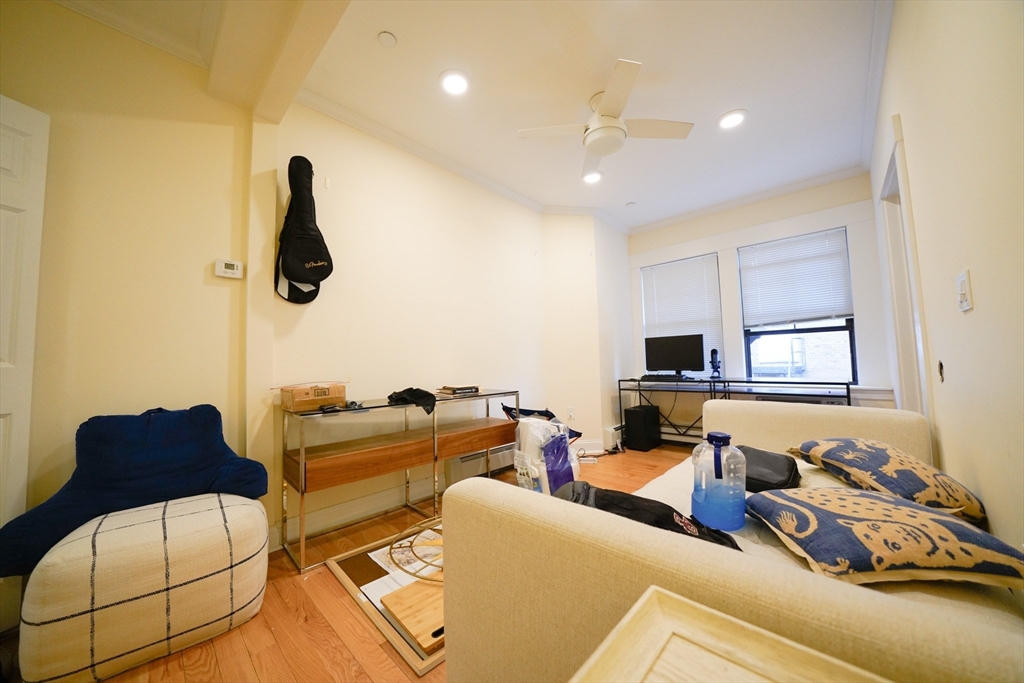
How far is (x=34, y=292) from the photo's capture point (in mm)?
1472

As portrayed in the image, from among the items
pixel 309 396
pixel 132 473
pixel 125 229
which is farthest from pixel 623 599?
pixel 125 229

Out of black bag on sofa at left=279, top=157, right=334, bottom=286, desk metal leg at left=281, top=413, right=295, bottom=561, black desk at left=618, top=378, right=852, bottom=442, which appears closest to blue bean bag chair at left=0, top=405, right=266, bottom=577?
desk metal leg at left=281, top=413, right=295, bottom=561

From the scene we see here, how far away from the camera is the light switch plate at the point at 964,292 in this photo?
1082 mm

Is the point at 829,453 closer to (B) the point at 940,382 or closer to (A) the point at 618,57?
(B) the point at 940,382

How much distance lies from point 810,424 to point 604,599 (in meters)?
1.77

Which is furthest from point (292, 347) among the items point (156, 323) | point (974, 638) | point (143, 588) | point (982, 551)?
point (982, 551)

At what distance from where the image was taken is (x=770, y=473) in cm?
141

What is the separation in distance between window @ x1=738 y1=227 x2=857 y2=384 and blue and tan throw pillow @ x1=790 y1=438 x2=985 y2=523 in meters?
2.79

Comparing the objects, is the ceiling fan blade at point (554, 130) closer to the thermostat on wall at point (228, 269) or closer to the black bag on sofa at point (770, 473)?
the thermostat on wall at point (228, 269)

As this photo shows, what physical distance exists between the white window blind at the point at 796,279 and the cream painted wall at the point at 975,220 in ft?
7.88

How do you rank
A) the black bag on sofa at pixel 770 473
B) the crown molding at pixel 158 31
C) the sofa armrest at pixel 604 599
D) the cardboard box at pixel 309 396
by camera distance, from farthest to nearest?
the cardboard box at pixel 309 396, the crown molding at pixel 158 31, the black bag on sofa at pixel 770 473, the sofa armrest at pixel 604 599

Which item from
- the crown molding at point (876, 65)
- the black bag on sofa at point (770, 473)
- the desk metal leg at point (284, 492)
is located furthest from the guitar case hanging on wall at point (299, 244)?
the crown molding at point (876, 65)

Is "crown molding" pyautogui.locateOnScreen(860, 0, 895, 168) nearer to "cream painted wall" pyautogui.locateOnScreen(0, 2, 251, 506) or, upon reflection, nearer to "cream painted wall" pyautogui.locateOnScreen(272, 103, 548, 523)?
"cream painted wall" pyautogui.locateOnScreen(272, 103, 548, 523)

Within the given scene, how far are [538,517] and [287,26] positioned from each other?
2297 millimetres
